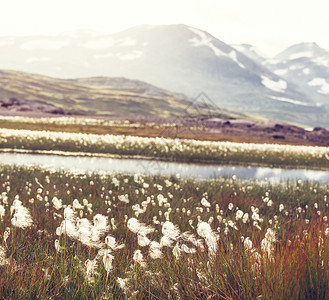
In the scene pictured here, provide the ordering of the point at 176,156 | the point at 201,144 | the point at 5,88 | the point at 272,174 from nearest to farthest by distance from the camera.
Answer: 1. the point at 272,174
2. the point at 176,156
3. the point at 201,144
4. the point at 5,88

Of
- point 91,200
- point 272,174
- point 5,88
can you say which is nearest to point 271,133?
point 272,174

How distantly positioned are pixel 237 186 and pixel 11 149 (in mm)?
17313

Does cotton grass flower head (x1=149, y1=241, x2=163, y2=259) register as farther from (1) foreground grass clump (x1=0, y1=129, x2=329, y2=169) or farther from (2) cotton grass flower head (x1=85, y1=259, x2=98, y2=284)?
(1) foreground grass clump (x1=0, y1=129, x2=329, y2=169)

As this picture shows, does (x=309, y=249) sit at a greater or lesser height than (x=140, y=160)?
greater

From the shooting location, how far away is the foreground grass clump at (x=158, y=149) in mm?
→ 27469

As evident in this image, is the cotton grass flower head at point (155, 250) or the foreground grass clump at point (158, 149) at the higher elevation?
the cotton grass flower head at point (155, 250)

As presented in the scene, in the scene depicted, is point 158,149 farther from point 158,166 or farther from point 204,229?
point 204,229

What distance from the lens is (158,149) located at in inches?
1120

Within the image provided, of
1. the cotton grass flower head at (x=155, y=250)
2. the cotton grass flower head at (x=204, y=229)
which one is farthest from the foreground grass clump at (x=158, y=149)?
the cotton grass flower head at (x=155, y=250)

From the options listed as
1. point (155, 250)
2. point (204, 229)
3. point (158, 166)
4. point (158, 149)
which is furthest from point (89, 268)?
point (158, 149)

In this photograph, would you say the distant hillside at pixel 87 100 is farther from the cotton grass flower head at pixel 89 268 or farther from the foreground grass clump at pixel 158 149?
the cotton grass flower head at pixel 89 268

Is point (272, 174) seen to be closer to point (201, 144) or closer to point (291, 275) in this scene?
point (201, 144)

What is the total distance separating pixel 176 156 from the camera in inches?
1114

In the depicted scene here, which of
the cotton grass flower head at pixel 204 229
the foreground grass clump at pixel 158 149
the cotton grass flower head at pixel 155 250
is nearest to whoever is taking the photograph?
the cotton grass flower head at pixel 155 250
